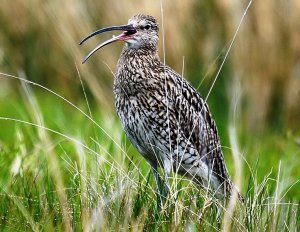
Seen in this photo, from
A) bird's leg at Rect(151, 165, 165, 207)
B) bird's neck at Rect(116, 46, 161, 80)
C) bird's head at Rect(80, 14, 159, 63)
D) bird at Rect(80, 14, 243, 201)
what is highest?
bird's head at Rect(80, 14, 159, 63)

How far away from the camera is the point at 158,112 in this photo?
6492 mm

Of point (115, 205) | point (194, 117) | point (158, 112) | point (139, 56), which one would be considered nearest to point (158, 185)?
point (158, 112)

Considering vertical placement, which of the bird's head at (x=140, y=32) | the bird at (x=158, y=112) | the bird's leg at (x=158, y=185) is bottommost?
the bird's leg at (x=158, y=185)

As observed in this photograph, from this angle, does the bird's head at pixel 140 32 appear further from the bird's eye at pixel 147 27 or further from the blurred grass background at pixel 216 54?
the blurred grass background at pixel 216 54

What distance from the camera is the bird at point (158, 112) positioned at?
21.1 ft

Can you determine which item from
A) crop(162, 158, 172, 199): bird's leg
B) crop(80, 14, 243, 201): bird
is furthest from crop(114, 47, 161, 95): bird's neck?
crop(162, 158, 172, 199): bird's leg

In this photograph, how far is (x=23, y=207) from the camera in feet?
17.1

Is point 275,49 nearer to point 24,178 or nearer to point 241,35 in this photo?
point 241,35

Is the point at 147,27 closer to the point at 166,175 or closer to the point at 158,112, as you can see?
the point at 158,112

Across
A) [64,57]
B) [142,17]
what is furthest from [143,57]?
[64,57]

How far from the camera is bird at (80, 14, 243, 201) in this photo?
21.1ft

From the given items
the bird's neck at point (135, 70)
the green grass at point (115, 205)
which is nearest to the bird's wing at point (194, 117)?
the bird's neck at point (135, 70)

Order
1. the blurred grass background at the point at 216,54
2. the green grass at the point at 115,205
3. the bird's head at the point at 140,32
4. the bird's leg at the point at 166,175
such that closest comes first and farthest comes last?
1. the green grass at the point at 115,205
2. the bird's leg at the point at 166,175
3. the bird's head at the point at 140,32
4. the blurred grass background at the point at 216,54

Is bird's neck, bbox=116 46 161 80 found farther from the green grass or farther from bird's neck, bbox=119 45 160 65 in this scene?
the green grass
